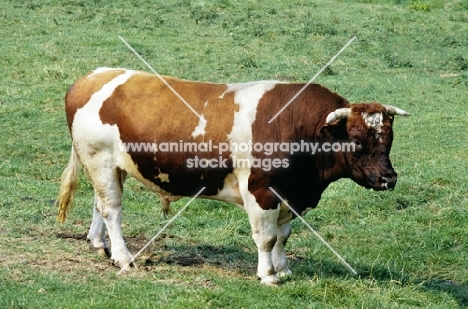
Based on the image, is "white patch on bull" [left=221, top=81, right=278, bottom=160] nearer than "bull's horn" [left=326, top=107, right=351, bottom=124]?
No

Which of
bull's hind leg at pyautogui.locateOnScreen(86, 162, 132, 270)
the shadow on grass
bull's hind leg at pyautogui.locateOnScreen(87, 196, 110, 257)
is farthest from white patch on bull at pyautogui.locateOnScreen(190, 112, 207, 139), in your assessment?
bull's hind leg at pyautogui.locateOnScreen(87, 196, 110, 257)

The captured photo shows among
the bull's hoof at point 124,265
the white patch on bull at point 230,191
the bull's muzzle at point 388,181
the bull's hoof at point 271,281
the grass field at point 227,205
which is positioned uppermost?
the bull's muzzle at point 388,181

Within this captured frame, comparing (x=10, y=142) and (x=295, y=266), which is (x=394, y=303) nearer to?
(x=295, y=266)

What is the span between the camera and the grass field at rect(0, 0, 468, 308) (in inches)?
299

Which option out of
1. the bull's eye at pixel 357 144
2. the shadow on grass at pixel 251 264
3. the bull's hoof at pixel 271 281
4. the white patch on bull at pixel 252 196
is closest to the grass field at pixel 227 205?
the shadow on grass at pixel 251 264

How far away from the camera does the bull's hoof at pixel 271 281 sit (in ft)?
25.8

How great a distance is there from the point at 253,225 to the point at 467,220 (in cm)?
316

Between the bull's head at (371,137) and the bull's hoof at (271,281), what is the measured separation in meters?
1.17

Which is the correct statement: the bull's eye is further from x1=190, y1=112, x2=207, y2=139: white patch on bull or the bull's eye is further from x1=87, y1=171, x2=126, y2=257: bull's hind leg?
x1=87, y1=171, x2=126, y2=257: bull's hind leg

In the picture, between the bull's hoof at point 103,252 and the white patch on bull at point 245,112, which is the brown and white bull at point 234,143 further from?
the bull's hoof at point 103,252

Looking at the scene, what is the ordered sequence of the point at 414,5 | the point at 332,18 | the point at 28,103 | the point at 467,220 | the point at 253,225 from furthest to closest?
the point at 414,5 < the point at 332,18 < the point at 28,103 < the point at 467,220 < the point at 253,225

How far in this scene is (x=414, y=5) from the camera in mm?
22719

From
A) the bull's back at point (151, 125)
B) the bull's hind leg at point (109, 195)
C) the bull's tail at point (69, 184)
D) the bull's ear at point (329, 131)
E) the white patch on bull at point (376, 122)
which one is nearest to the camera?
the white patch on bull at point (376, 122)

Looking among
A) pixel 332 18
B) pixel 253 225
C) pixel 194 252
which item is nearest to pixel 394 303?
pixel 253 225
